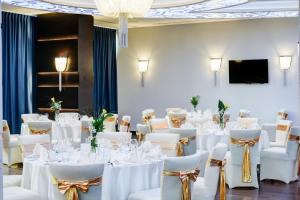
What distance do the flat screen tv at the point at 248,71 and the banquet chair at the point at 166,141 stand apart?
6.46 metres

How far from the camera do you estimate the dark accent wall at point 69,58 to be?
1111cm

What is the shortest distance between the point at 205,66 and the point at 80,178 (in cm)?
917

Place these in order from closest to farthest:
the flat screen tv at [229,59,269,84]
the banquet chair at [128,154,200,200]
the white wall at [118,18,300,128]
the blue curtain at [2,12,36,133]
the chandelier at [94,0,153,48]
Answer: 1. the banquet chair at [128,154,200,200]
2. the chandelier at [94,0,153,48]
3. the blue curtain at [2,12,36,133]
4. the white wall at [118,18,300,128]
5. the flat screen tv at [229,59,269,84]

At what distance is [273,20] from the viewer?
457 inches

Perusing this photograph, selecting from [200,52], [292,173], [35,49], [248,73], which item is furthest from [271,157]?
[35,49]

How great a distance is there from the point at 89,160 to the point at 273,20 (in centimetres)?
835

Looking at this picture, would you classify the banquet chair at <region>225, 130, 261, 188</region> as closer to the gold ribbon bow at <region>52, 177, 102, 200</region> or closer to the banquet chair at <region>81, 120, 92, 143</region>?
the banquet chair at <region>81, 120, 92, 143</region>

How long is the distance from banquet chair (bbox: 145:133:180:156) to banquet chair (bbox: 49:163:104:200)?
6.80 feet

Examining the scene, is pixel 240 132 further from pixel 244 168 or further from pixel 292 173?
pixel 292 173

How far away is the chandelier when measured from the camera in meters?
6.82

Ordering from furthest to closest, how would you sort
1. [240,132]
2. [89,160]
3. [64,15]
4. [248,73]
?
[248,73], [64,15], [240,132], [89,160]

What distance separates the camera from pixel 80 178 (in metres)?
3.72

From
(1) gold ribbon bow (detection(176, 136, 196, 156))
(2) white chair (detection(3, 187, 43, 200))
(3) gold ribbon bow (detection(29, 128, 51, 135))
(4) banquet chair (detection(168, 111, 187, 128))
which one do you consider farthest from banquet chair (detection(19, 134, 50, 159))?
(4) banquet chair (detection(168, 111, 187, 128))

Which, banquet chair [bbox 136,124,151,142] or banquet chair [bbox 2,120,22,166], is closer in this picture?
banquet chair [bbox 2,120,22,166]
